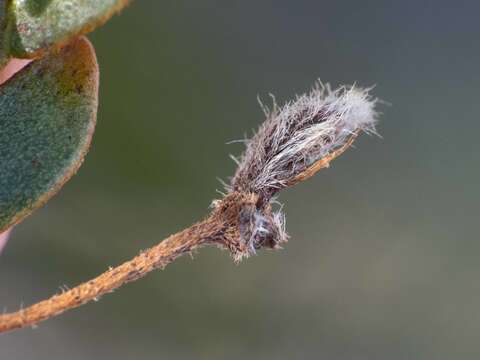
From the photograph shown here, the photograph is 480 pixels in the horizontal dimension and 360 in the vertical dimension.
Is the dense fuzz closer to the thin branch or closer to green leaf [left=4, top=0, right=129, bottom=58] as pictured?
the thin branch

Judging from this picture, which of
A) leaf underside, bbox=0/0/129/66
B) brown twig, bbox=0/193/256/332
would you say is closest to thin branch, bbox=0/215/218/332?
brown twig, bbox=0/193/256/332

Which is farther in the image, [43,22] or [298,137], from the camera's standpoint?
[298,137]

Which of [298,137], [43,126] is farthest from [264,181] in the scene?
[43,126]

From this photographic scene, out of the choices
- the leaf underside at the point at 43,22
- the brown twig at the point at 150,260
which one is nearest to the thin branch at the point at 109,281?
the brown twig at the point at 150,260

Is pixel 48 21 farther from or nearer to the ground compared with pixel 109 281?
farther from the ground

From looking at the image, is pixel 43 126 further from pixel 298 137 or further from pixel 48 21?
pixel 298 137

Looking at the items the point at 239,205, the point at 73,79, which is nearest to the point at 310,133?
A: the point at 239,205

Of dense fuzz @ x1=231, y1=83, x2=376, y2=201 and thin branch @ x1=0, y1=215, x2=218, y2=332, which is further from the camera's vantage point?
dense fuzz @ x1=231, y1=83, x2=376, y2=201
